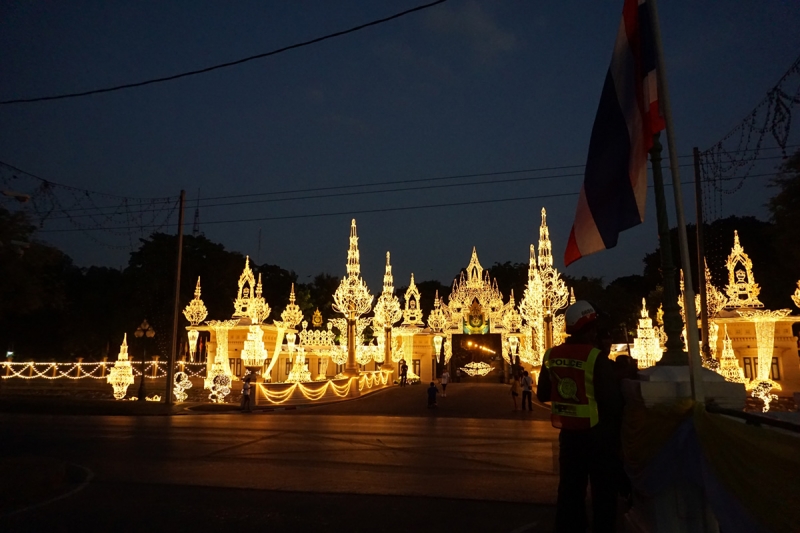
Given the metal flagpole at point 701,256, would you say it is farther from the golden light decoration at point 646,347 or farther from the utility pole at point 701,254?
the golden light decoration at point 646,347

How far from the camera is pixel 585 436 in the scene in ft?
14.5

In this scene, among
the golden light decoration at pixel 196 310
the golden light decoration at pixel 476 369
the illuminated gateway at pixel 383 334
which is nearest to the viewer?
the illuminated gateway at pixel 383 334

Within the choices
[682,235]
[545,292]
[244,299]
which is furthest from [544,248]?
[682,235]

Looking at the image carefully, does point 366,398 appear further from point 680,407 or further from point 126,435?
point 680,407

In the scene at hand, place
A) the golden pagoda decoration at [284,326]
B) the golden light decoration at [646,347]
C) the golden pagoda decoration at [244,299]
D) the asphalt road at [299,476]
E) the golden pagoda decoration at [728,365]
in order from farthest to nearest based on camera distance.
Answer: the golden pagoda decoration at [284,326] < the golden pagoda decoration at [244,299] < the golden light decoration at [646,347] < the golden pagoda decoration at [728,365] < the asphalt road at [299,476]

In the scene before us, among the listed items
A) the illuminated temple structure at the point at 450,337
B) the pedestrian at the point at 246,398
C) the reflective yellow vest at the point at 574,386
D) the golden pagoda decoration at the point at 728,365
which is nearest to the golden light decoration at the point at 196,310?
the illuminated temple structure at the point at 450,337

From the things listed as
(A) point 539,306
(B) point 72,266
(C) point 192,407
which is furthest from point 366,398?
(B) point 72,266

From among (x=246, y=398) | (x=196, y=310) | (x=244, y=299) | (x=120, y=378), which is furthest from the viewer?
(x=244, y=299)

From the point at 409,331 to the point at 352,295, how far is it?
37.4ft

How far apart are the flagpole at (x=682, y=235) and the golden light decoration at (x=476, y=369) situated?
1655 inches

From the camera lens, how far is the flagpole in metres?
4.25

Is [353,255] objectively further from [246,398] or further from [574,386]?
[574,386]

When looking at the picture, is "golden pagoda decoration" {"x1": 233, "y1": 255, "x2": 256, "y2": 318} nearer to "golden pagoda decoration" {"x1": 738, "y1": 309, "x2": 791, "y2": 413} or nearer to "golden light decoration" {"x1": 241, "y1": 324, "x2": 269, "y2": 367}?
"golden light decoration" {"x1": 241, "y1": 324, "x2": 269, "y2": 367}

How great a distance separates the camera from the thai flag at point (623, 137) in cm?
530
